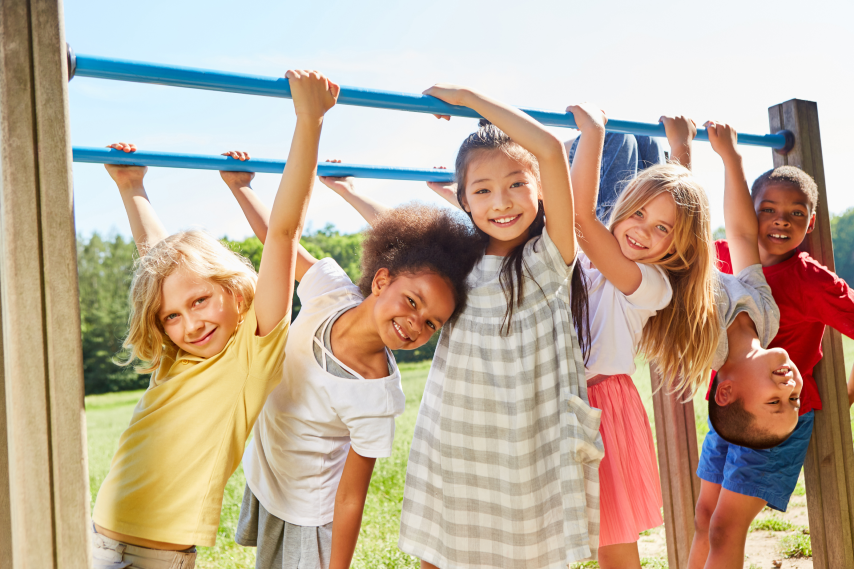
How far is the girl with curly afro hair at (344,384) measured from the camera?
1919 millimetres

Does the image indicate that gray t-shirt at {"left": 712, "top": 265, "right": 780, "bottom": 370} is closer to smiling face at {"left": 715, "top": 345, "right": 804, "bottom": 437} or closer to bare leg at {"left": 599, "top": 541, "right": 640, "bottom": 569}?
smiling face at {"left": 715, "top": 345, "right": 804, "bottom": 437}

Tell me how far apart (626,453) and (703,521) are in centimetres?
88

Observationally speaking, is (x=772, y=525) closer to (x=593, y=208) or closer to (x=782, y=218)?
(x=782, y=218)

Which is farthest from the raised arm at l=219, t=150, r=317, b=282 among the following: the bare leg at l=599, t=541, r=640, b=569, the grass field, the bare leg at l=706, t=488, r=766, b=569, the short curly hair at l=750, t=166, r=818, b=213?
the grass field

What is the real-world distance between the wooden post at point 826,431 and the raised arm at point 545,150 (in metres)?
1.56

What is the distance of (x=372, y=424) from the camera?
6.27 feet

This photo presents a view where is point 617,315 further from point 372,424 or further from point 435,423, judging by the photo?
point 372,424

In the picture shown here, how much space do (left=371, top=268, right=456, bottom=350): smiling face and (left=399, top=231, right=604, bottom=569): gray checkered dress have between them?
0.34 feet

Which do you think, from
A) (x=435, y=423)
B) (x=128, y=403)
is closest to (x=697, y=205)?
(x=435, y=423)

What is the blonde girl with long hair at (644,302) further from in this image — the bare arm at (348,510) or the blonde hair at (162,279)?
the blonde hair at (162,279)

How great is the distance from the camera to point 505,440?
1935mm

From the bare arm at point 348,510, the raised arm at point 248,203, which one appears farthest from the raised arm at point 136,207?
the bare arm at point 348,510

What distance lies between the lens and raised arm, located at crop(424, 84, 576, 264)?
5.88 ft

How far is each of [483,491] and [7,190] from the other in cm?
143
